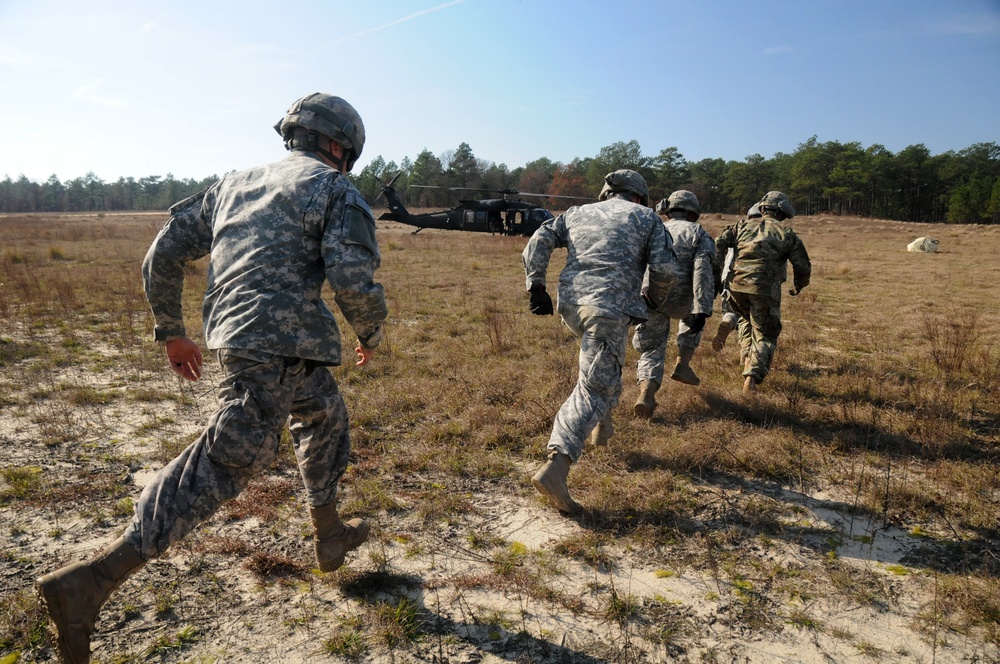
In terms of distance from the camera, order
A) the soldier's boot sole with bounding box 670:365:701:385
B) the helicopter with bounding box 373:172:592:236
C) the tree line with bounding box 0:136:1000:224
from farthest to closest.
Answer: the tree line with bounding box 0:136:1000:224
the helicopter with bounding box 373:172:592:236
the soldier's boot sole with bounding box 670:365:701:385

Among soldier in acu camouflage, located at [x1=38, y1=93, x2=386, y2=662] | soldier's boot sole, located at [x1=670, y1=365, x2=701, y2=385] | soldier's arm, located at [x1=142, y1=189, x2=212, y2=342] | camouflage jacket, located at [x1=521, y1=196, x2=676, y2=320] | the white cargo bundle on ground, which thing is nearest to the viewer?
soldier in acu camouflage, located at [x1=38, y1=93, x2=386, y2=662]

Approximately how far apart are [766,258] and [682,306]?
104 cm

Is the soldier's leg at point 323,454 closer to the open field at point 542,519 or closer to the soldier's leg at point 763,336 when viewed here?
the open field at point 542,519

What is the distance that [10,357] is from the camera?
6371 mm

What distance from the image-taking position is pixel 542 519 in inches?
128

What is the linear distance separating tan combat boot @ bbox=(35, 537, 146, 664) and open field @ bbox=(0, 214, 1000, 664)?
23 centimetres

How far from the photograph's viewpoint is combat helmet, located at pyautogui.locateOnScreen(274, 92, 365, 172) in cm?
251

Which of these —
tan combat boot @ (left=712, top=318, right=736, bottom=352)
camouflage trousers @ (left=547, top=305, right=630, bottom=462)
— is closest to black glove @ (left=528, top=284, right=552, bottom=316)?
camouflage trousers @ (left=547, top=305, right=630, bottom=462)

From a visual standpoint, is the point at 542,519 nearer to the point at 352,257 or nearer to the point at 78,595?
the point at 352,257

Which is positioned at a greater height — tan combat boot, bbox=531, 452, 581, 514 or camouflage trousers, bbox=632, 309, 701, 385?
camouflage trousers, bbox=632, 309, 701, 385

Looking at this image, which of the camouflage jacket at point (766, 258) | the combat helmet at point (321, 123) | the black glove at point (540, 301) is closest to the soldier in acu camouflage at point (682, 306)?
the camouflage jacket at point (766, 258)

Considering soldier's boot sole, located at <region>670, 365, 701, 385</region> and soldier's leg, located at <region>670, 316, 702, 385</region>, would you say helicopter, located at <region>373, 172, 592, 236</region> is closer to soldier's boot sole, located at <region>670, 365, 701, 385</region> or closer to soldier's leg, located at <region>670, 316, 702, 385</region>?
soldier's leg, located at <region>670, 316, 702, 385</region>

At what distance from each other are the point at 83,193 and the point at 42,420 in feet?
463

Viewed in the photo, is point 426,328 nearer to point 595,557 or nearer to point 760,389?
point 760,389
